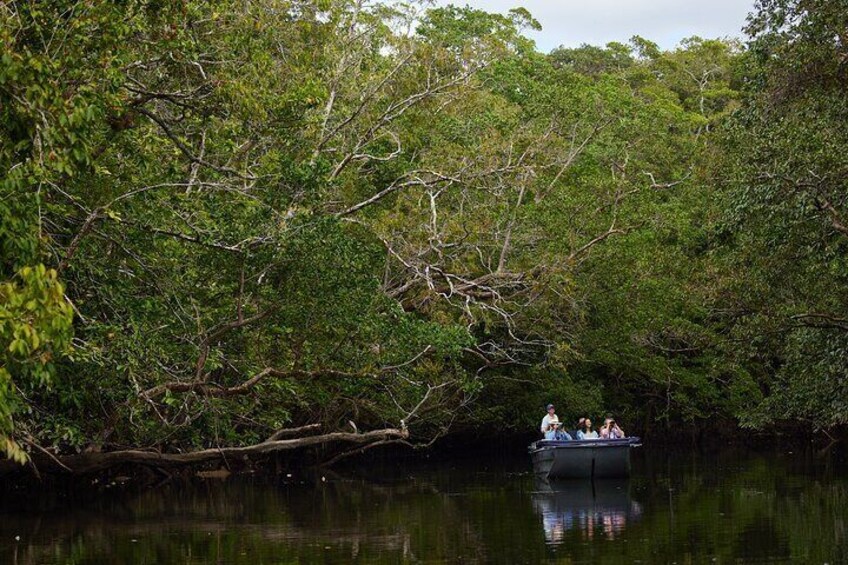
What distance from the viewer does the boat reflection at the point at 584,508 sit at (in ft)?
55.6

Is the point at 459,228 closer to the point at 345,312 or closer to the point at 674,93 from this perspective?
the point at 345,312

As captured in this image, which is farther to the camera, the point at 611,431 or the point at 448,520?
the point at 611,431

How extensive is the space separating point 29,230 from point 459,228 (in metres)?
18.2

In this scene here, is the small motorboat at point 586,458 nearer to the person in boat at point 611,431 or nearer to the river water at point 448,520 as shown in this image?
the river water at point 448,520

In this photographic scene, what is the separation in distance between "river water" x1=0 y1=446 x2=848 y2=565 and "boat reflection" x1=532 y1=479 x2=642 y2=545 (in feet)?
0.11

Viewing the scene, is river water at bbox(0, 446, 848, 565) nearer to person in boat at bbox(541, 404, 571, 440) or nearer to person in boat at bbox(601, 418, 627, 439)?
person in boat at bbox(601, 418, 627, 439)

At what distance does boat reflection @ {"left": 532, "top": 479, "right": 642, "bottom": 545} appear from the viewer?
16.9m

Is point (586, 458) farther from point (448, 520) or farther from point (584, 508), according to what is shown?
point (448, 520)

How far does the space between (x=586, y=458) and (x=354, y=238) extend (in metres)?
6.92

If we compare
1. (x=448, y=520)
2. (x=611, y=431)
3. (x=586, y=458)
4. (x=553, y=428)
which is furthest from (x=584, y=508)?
(x=611, y=431)

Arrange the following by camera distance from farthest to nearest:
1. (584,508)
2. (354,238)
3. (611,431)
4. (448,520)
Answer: (611,431) < (354,238) < (584,508) < (448,520)

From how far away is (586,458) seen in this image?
26.5 meters

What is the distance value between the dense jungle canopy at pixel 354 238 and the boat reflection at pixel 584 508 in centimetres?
301

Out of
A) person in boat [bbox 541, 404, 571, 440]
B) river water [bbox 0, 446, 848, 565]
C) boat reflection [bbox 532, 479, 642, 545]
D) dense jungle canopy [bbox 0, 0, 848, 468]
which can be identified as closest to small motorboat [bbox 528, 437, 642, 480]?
boat reflection [bbox 532, 479, 642, 545]
